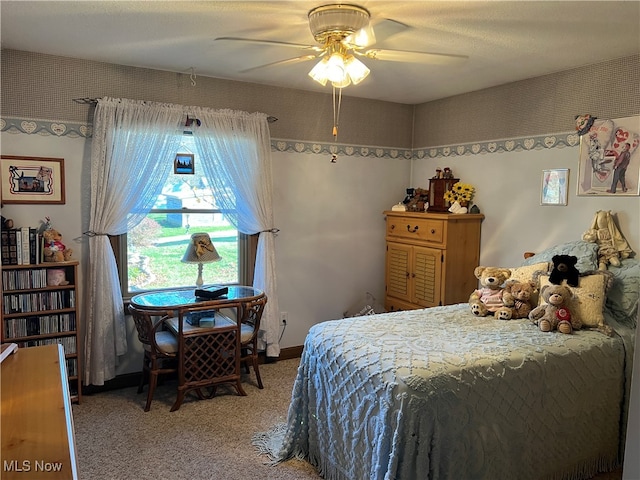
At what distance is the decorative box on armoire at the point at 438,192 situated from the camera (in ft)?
14.4

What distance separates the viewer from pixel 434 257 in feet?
13.4

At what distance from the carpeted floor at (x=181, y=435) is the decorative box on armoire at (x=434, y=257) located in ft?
4.61

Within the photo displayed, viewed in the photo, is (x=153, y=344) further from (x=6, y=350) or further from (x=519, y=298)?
(x=519, y=298)

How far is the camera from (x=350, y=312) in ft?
15.4

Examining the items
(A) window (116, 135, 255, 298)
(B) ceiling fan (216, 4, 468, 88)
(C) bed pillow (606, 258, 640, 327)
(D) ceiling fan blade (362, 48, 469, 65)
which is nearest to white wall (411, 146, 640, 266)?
(C) bed pillow (606, 258, 640, 327)

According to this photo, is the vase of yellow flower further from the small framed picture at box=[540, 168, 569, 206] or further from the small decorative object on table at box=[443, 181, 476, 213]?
the small framed picture at box=[540, 168, 569, 206]

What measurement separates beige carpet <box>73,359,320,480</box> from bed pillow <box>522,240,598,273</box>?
6.86ft

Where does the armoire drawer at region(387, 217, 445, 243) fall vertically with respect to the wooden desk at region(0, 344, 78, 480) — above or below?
above

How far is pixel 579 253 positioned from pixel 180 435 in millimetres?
2842

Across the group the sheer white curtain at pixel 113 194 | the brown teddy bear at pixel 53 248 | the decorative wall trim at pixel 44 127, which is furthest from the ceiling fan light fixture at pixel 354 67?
the brown teddy bear at pixel 53 248

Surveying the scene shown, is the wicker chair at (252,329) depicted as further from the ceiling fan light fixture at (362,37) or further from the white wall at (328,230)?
the ceiling fan light fixture at (362,37)

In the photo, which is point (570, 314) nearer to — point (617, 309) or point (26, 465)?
point (617, 309)

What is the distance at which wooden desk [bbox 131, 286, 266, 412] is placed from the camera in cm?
332
